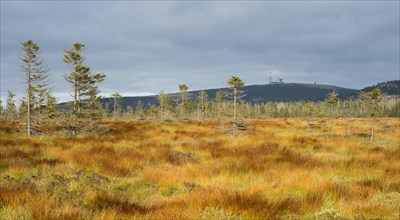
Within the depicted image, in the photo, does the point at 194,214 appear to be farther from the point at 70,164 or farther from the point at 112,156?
the point at 112,156

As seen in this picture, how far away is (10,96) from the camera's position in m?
69.1

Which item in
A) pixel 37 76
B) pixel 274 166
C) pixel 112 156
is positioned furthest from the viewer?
pixel 37 76

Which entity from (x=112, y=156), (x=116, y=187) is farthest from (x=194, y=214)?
(x=112, y=156)

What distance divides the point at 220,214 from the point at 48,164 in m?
6.64

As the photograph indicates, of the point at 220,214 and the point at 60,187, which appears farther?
the point at 60,187

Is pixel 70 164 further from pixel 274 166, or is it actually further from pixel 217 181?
pixel 274 166

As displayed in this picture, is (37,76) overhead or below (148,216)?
overhead

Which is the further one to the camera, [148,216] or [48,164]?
[48,164]

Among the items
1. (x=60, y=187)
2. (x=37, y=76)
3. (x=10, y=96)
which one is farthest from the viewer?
(x=10, y=96)

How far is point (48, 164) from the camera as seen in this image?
27.4 ft

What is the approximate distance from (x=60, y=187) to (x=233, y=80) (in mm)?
19430

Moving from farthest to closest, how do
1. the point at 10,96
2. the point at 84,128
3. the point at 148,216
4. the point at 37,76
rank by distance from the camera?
the point at 10,96 → the point at 84,128 → the point at 37,76 → the point at 148,216

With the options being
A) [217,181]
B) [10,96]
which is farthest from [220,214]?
[10,96]

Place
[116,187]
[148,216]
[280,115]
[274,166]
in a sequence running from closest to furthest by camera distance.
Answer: [148,216]
[116,187]
[274,166]
[280,115]
